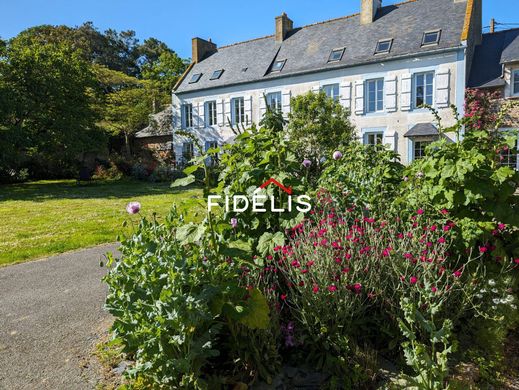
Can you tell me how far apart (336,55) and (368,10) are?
3.01 m

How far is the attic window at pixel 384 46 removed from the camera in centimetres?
1797

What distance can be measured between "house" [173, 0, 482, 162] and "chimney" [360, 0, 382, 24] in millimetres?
48

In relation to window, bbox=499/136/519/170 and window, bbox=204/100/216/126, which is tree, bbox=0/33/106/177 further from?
window, bbox=499/136/519/170

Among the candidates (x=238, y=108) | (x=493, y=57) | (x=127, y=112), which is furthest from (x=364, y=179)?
(x=127, y=112)

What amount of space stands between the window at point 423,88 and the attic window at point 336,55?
4033mm

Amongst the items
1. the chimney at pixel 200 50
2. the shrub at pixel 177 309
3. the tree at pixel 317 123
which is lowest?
the shrub at pixel 177 309

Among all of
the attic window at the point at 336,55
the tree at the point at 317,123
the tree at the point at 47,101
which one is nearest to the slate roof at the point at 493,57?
the attic window at the point at 336,55

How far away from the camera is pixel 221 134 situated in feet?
76.5

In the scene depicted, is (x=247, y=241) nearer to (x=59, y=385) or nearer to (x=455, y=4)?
(x=59, y=385)

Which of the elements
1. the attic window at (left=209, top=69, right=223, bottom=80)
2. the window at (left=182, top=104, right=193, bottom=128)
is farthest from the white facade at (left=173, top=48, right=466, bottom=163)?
the window at (left=182, top=104, right=193, bottom=128)

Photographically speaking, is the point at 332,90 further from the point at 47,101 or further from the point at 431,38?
the point at 47,101

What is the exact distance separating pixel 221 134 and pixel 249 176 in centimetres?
2063

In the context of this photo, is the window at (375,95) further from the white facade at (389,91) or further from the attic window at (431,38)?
the attic window at (431,38)

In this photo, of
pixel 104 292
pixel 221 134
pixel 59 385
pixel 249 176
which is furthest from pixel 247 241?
pixel 221 134
